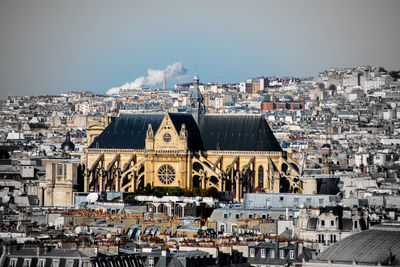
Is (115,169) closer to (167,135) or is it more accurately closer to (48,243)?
(167,135)

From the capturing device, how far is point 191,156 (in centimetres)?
12556

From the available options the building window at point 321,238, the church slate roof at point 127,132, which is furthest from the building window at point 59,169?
the building window at point 321,238

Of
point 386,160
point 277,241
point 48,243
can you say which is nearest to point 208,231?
point 277,241

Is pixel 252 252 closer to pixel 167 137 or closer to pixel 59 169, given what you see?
pixel 167 137

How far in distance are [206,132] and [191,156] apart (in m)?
2.75

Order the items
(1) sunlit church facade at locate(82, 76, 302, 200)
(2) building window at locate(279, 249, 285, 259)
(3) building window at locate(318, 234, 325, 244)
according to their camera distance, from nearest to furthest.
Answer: (2) building window at locate(279, 249, 285, 259)
(3) building window at locate(318, 234, 325, 244)
(1) sunlit church facade at locate(82, 76, 302, 200)

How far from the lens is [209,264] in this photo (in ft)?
224

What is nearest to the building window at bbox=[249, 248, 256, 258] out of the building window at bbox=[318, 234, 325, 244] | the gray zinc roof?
the building window at bbox=[318, 234, 325, 244]

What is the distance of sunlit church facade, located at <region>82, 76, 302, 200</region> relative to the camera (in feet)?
404

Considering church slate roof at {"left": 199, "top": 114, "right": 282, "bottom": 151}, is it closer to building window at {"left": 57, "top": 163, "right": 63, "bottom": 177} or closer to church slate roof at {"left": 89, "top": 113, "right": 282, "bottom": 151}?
church slate roof at {"left": 89, "top": 113, "right": 282, "bottom": 151}

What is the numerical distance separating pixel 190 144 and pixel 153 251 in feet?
187

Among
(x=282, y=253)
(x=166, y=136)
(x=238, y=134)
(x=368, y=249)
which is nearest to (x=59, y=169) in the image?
(x=166, y=136)

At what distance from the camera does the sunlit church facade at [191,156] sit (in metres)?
123

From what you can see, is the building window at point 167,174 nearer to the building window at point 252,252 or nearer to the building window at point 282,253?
the building window at point 252,252
